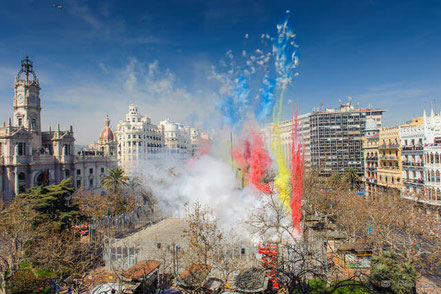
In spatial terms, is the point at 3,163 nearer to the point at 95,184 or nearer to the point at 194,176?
the point at 95,184

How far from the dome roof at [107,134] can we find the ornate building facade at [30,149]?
1205 centimetres

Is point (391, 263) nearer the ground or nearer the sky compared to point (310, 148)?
nearer the ground

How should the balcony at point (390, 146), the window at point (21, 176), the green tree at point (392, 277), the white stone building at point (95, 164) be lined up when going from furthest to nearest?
the white stone building at point (95, 164), the balcony at point (390, 146), the window at point (21, 176), the green tree at point (392, 277)

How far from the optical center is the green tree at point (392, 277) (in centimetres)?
1798

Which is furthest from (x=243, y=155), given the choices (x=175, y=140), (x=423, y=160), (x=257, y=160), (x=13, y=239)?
(x=175, y=140)

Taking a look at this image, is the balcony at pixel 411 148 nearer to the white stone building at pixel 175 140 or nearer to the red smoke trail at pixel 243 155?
the red smoke trail at pixel 243 155

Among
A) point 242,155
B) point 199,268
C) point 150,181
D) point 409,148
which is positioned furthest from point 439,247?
point 150,181

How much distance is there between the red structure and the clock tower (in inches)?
1959

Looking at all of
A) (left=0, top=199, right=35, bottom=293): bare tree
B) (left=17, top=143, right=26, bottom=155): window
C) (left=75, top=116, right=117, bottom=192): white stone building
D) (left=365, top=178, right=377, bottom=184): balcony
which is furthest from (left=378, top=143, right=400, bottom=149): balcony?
(left=17, top=143, right=26, bottom=155): window

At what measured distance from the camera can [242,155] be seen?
147 ft

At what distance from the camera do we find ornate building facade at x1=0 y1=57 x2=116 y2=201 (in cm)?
4988

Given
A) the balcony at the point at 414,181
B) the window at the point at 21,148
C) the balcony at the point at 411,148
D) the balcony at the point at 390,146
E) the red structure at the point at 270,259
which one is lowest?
the red structure at the point at 270,259

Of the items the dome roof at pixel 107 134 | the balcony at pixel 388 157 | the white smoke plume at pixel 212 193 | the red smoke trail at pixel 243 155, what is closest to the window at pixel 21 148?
the white smoke plume at pixel 212 193

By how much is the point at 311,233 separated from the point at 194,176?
2200 centimetres
